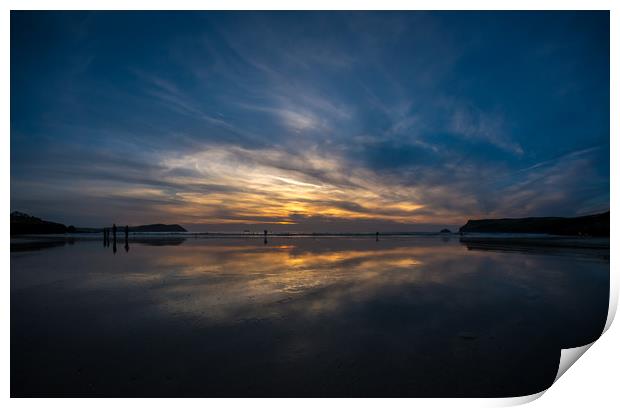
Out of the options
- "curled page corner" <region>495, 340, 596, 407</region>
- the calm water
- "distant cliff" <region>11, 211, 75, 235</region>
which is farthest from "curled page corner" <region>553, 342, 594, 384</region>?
"distant cliff" <region>11, 211, 75, 235</region>

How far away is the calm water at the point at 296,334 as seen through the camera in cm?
415

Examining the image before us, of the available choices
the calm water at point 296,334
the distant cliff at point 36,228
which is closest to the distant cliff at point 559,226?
the calm water at point 296,334

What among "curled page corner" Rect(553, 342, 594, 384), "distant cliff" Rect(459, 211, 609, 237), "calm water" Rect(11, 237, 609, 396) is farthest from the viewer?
"distant cliff" Rect(459, 211, 609, 237)

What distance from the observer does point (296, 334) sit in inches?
220

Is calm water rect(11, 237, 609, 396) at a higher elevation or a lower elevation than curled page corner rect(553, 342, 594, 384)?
higher

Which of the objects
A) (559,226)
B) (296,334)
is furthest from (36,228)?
(559,226)

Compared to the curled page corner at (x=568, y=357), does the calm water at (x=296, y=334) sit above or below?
above

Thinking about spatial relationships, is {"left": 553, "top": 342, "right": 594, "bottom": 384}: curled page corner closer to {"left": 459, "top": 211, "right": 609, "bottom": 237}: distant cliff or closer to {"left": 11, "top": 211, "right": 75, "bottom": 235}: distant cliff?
{"left": 459, "top": 211, "right": 609, "bottom": 237}: distant cliff

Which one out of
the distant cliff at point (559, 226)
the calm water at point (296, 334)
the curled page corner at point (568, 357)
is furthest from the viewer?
the distant cliff at point (559, 226)

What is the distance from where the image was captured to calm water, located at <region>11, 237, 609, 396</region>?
163 inches

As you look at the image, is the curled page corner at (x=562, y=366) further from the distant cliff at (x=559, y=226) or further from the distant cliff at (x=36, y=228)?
the distant cliff at (x=36, y=228)

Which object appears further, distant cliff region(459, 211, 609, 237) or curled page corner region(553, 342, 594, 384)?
distant cliff region(459, 211, 609, 237)

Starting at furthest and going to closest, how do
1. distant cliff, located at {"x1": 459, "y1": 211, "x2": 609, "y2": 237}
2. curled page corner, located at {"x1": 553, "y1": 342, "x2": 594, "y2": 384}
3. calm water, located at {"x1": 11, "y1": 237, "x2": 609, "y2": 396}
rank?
1. distant cliff, located at {"x1": 459, "y1": 211, "x2": 609, "y2": 237}
2. curled page corner, located at {"x1": 553, "y1": 342, "x2": 594, "y2": 384}
3. calm water, located at {"x1": 11, "y1": 237, "x2": 609, "y2": 396}
